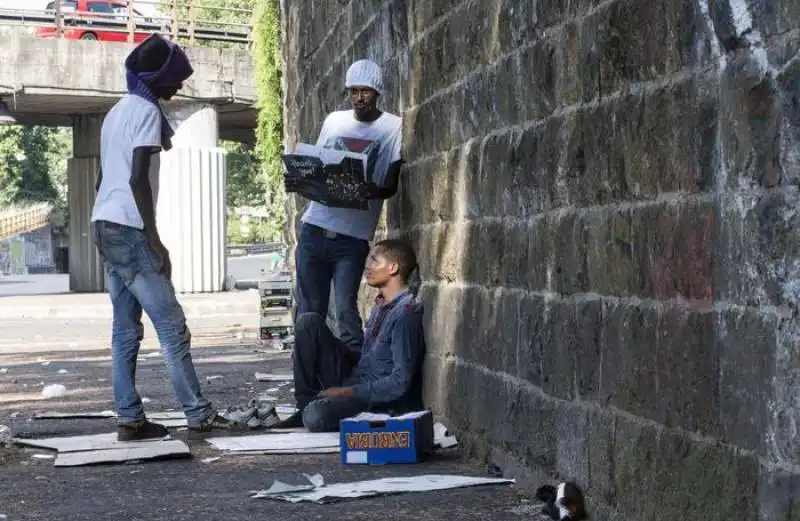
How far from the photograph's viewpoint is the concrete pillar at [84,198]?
2998cm

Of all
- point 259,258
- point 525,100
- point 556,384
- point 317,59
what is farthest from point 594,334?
point 259,258

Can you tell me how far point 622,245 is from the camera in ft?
14.2

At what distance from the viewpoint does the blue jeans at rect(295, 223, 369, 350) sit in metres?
8.22

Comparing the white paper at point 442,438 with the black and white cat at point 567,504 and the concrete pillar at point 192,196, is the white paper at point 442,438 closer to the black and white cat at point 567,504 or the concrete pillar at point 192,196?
the black and white cat at point 567,504

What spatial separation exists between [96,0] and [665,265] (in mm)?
32172

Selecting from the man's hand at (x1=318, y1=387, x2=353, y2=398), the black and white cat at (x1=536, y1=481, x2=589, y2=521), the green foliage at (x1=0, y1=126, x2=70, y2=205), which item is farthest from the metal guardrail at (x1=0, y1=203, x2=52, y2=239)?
the black and white cat at (x1=536, y1=481, x2=589, y2=521)

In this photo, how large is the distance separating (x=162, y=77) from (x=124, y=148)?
0.44 meters

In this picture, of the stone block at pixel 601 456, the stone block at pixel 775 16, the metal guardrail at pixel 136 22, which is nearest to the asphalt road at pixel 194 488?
the stone block at pixel 601 456

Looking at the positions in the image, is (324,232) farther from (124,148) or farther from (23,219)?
(23,219)

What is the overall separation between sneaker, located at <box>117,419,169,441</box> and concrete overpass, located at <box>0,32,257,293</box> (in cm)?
1942

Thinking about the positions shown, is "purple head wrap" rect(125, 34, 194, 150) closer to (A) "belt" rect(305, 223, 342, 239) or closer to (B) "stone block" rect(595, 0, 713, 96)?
(A) "belt" rect(305, 223, 342, 239)

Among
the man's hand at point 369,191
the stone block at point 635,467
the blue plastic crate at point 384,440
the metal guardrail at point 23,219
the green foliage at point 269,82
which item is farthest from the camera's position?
the metal guardrail at point 23,219

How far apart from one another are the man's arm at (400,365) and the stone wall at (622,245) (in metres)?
0.11

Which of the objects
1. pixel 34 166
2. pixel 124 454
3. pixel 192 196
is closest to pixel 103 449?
pixel 124 454
